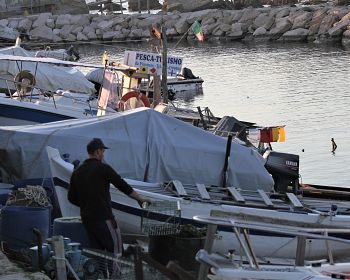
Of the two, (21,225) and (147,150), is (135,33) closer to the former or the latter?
(147,150)

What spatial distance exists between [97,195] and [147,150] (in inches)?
190

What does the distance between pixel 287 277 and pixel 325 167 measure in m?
20.1

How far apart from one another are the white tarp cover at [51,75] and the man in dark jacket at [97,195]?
2127 cm

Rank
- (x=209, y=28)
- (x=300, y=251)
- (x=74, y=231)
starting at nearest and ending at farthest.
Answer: (x=300, y=251) < (x=74, y=231) < (x=209, y=28)

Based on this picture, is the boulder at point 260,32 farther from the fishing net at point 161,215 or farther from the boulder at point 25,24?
the fishing net at point 161,215

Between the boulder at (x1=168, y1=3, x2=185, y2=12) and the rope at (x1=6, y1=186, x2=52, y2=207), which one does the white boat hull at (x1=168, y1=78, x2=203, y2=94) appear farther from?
the boulder at (x1=168, y1=3, x2=185, y2=12)

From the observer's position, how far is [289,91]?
48.0 m

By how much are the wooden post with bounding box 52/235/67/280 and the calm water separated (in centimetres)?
1676

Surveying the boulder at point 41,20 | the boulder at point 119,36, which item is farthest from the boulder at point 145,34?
the boulder at point 41,20

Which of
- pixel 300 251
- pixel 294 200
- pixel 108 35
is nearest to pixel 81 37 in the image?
pixel 108 35

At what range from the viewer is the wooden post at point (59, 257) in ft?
33.6

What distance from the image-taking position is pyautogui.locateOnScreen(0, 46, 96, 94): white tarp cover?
3222 cm

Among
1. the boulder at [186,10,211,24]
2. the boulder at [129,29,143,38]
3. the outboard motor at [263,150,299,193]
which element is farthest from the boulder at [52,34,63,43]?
the outboard motor at [263,150,299,193]

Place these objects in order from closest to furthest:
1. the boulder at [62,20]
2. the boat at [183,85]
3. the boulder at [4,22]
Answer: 1. the boat at [183,85]
2. the boulder at [4,22]
3. the boulder at [62,20]
